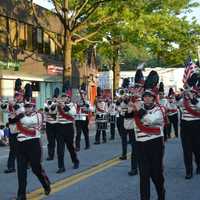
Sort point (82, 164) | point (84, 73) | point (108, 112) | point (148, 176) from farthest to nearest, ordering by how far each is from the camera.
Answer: point (84, 73) < point (108, 112) < point (82, 164) < point (148, 176)

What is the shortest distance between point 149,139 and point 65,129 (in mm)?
4725

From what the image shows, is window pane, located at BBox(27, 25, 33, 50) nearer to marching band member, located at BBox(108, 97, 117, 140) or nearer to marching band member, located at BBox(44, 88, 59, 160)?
marching band member, located at BBox(108, 97, 117, 140)

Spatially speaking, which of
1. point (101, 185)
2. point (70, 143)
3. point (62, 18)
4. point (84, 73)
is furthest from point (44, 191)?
point (84, 73)

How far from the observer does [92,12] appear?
29.5 m

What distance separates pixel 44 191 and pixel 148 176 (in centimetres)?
219

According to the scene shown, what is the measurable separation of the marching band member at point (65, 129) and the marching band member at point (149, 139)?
410cm

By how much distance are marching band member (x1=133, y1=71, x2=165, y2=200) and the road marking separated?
1.98 metres

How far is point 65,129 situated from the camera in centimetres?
1298

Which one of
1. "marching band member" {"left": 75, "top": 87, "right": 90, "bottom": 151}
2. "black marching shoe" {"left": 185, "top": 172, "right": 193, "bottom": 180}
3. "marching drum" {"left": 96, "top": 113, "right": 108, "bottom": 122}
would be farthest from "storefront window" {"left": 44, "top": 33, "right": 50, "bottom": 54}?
"black marching shoe" {"left": 185, "top": 172, "right": 193, "bottom": 180}

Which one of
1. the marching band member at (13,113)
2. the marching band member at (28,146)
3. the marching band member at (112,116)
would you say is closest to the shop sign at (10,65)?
the marching band member at (112,116)

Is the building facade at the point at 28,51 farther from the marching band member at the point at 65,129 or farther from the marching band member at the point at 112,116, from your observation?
the marching band member at the point at 65,129

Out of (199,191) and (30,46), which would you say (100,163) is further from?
(30,46)

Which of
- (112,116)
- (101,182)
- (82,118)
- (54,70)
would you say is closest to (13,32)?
(54,70)

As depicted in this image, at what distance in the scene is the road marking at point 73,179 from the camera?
9.61 meters
